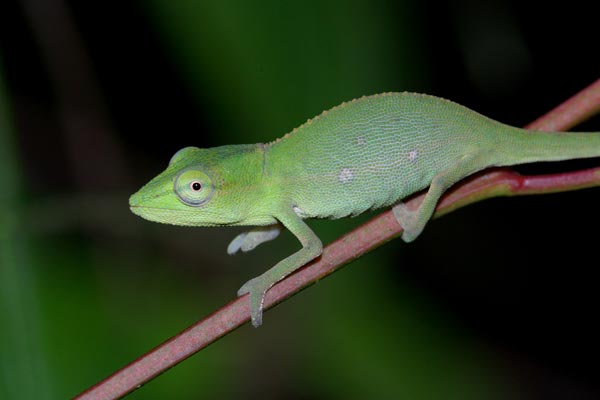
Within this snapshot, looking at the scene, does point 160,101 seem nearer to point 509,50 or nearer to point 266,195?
point 509,50

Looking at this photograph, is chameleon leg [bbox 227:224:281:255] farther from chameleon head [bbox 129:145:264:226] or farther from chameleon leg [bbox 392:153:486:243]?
chameleon leg [bbox 392:153:486:243]

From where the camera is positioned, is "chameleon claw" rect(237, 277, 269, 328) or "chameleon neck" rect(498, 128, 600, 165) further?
"chameleon neck" rect(498, 128, 600, 165)

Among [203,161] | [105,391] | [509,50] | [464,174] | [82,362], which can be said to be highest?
[509,50]

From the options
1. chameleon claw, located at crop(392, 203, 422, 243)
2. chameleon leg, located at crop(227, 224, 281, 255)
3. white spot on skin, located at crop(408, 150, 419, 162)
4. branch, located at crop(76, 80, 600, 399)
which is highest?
chameleon leg, located at crop(227, 224, 281, 255)

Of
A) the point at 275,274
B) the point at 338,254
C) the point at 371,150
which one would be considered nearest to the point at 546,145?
the point at 371,150

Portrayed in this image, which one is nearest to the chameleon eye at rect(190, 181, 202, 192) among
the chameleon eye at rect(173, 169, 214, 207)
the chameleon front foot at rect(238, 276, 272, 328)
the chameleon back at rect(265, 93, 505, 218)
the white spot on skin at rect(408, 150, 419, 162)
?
the chameleon eye at rect(173, 169, 214, 207)

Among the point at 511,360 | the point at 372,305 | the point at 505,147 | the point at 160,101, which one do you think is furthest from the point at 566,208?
the point at 160,101
